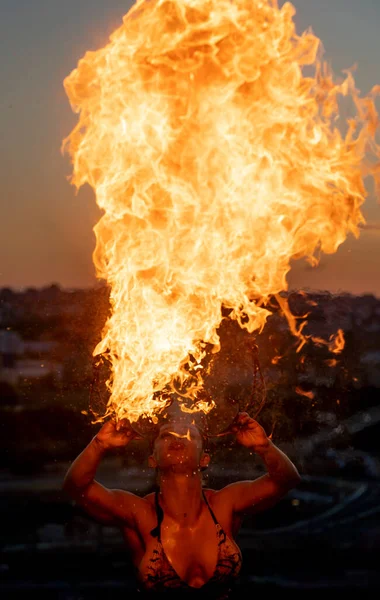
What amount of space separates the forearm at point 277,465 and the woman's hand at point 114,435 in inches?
28.6

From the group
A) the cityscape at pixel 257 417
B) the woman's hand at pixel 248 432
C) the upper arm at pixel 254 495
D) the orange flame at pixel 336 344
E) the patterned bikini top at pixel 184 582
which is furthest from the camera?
the orange flame at pixel 336 344

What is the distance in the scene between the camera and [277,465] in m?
5.20

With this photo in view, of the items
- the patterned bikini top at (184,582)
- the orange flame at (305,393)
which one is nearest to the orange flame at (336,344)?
the orange flame at (305,393)

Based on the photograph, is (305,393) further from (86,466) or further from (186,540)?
(86,466)

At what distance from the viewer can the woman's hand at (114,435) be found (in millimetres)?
5082

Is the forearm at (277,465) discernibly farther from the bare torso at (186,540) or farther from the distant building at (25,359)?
the distant building at (25,359)

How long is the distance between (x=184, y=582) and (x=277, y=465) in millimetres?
812

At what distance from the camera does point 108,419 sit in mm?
5266

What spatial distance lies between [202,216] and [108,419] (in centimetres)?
146

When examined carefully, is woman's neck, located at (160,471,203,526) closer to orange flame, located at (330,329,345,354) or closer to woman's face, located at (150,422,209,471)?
woman's face, located at (150,422,209,471)

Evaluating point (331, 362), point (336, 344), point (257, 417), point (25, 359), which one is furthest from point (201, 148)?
point (336, 344)

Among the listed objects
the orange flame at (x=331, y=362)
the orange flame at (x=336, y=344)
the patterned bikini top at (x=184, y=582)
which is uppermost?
the orange flame at (x=336, y=344)

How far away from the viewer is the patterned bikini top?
4996mm

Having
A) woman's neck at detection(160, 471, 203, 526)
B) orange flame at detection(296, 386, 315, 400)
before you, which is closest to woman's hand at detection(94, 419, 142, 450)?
woman's neck at detection(160, 471, 203, 526)
